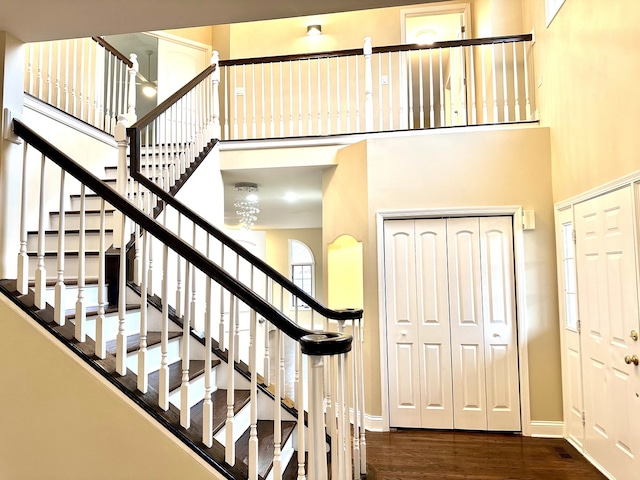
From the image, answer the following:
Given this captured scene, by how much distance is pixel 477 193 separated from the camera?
3.84m

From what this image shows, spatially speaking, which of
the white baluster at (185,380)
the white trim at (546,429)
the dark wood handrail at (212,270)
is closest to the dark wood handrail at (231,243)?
the dark wood handrail at (212,270)

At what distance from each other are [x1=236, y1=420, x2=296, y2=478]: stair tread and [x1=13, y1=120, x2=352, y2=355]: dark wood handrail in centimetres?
73

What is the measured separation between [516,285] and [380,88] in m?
2.44

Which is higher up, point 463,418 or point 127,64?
point 127,64

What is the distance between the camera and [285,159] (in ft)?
14.6

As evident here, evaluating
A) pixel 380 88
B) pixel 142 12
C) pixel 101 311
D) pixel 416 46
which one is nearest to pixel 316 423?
pixel 101 311

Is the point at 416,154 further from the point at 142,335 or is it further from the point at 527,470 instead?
the point at 142,335

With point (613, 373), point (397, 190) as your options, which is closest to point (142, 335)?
point (397, 190)

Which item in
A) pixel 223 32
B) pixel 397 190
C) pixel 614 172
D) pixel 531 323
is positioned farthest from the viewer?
pixel 223 32

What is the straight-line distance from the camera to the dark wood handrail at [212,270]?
1.48 meters

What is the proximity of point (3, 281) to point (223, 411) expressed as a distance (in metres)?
1.27

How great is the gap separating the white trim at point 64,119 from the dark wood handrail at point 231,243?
47.0 inches

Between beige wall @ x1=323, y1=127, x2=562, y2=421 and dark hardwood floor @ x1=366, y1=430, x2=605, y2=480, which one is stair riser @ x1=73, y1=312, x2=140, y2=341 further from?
beige wall @ x1=323, y1=127, x2=562, y2=421

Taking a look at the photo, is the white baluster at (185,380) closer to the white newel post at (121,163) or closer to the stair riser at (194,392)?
the stair riser at (194,392)
